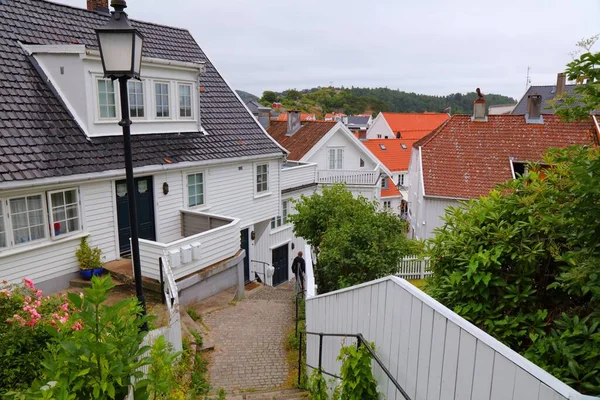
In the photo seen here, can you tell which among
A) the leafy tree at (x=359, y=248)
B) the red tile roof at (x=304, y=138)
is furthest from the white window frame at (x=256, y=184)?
the red tile roof at (x=304, y=138)

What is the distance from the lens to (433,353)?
379cm

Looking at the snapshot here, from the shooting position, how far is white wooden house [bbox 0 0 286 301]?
10.2 meters

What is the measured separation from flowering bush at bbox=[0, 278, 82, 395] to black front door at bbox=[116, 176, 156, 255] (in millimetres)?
5739

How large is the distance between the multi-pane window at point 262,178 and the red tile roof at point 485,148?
7.94m

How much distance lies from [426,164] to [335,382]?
17239 millimetres

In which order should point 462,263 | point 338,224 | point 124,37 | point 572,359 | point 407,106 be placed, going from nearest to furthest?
point 572,359 → point 462,263 → point 124,37 → point 338,224 → point 407,106

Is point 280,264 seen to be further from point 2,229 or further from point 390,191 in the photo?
point 390,191

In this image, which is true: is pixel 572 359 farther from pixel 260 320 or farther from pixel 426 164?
pixel 426 164

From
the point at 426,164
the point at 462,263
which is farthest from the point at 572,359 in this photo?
the point at 426,164

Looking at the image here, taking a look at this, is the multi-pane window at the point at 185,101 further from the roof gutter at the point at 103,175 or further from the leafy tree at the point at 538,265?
the leafy tree at the point at 538,265

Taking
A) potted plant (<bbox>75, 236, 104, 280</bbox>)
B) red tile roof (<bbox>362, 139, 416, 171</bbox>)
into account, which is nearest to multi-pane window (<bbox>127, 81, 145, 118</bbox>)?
potted plant (<bbox>75, 236, 104, 280</bbox>)

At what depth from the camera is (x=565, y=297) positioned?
13.9ft

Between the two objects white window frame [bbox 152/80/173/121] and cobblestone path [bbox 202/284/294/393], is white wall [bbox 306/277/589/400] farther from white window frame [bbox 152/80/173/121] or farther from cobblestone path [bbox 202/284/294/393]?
white window frame [bbox 152/80/173/121]

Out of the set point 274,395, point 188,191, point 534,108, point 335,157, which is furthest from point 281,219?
point 274,395
